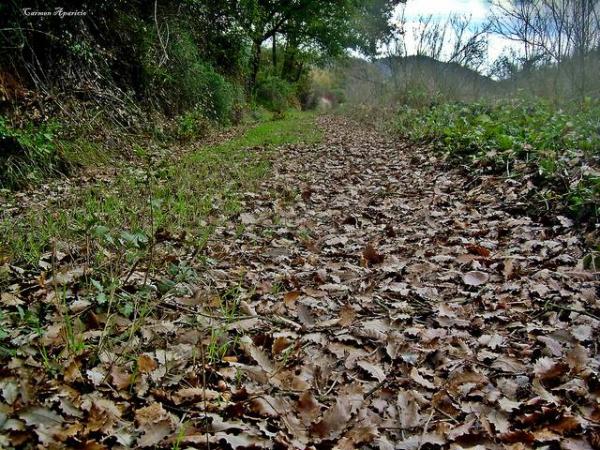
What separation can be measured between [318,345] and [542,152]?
12.9ft

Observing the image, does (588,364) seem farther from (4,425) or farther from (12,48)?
(12,48)

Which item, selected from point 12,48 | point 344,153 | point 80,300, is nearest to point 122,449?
point 80,300

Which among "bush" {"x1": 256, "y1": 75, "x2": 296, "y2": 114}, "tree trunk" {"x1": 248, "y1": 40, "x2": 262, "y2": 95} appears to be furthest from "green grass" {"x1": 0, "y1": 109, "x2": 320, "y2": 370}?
"bush" {"x1": 256, "y1": 75, "x2": 296, "y2": 114}

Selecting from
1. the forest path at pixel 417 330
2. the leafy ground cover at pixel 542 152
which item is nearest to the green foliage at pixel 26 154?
the forest path at pixel 417 330

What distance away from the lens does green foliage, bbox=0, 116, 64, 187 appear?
4.97m

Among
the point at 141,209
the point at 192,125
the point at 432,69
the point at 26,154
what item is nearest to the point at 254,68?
the point at 432,69

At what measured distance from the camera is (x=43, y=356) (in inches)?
66.2

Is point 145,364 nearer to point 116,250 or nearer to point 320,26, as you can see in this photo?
point 116,250

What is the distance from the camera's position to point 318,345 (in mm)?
2172

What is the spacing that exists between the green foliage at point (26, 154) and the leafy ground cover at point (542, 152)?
208 inches

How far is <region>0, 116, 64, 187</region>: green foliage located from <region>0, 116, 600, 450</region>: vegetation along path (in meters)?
2.92

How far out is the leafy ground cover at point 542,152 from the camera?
3.73 metres

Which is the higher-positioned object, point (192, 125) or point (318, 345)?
point (192, 125)

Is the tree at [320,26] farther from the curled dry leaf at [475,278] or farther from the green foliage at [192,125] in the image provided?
the curled dry leaf at [475,278]
